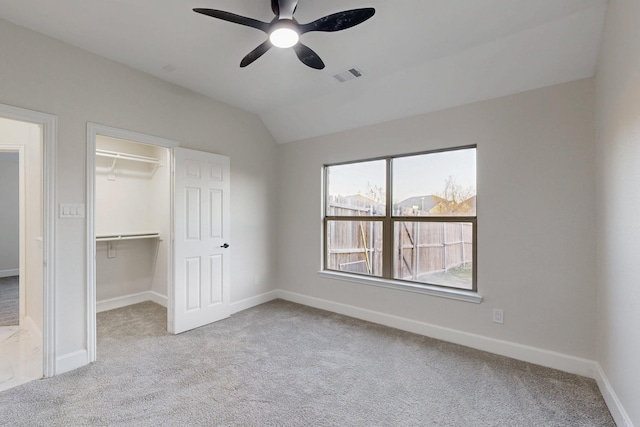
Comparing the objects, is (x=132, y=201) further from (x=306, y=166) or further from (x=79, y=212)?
(x=306, y=166)

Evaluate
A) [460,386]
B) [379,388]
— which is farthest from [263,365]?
[460,386]

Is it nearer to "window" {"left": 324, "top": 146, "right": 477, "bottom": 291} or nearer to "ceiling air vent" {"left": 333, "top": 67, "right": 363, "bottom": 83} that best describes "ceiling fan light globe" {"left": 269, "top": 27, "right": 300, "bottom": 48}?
"ceiling air vent" {"left": 333, "top": 67, "right": 363, "bottom": 83}

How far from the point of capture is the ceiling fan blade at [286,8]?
5.86ft

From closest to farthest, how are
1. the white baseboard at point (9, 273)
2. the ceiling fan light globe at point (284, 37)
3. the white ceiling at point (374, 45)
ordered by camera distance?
the ceiling fan light globe at point (284, 37) < the white ceiling at point (374, 45) < the white baseboard at point (9, 273)

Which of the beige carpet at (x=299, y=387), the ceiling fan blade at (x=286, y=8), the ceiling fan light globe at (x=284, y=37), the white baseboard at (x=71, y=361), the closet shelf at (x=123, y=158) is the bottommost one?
the beige carpet at (x=299, y=387)

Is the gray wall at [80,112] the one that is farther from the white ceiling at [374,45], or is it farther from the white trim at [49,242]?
the white ceiling at [374,45]

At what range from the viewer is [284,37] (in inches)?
77.7

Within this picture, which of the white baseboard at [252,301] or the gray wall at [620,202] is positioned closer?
the gray wall at [620,202]

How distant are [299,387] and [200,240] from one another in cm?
202

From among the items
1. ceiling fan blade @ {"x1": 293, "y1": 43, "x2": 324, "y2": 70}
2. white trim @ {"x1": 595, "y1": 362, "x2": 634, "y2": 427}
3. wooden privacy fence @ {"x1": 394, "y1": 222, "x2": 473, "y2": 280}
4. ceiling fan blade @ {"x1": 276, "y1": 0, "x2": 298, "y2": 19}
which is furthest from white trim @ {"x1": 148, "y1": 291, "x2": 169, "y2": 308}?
white trim @ {"x1": 595, "y1": 362, "x2": 634, "y2": 427}

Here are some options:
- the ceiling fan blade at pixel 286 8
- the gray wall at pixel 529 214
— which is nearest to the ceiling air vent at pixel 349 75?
the gray wall at pixel 529 214

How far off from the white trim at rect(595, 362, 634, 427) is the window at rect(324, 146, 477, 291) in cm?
105

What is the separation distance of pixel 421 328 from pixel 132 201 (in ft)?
13.9

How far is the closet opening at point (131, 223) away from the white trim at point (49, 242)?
1.45m
